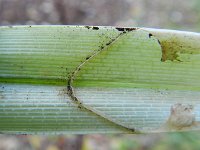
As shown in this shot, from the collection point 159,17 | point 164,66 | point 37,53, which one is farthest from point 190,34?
point 159,17

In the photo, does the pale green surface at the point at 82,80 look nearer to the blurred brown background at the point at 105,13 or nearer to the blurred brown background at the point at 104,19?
the blurred brown background at the point at 104,19

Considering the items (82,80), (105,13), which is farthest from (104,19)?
(82,80)

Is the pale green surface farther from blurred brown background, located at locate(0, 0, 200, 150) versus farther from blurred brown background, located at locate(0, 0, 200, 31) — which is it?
blurred brown background, located at locate(0, 0, 200, 31)

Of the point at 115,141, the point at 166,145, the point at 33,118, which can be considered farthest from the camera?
the point at 115,141

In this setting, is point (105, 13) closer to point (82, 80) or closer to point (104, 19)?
point (104, 19)

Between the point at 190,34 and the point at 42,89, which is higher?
the point at 190,34

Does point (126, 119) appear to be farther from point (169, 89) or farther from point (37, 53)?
point (37, 53)
